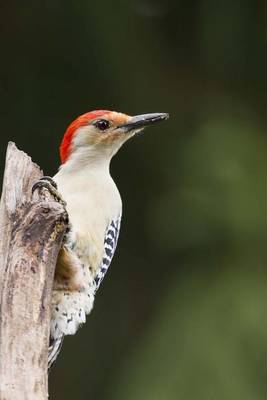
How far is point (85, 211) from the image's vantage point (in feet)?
17.1

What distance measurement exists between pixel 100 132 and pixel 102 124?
0.04 meters

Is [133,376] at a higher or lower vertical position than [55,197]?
Answer: lower

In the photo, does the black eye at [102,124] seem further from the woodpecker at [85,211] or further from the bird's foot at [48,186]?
the bird's foot at [48,186]

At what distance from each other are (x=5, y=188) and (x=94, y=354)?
525cm

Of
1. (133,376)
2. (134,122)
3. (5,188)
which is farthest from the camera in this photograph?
(133,376)

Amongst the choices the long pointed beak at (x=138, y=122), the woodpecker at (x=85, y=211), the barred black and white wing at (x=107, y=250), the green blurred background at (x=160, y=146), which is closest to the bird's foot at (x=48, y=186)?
the woodpecker at (x=85, y=211)

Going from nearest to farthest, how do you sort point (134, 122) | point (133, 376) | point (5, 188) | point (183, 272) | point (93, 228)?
point (5, 188) → point (93, 228) → point (134, 122) → point (133, 376) → point (183, 272)

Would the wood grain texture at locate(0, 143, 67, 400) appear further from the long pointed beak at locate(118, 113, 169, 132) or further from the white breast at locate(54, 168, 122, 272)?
the long pointed beak at locate(118, 113, 169, 132)

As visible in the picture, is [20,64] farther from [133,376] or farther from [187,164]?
[133,376]

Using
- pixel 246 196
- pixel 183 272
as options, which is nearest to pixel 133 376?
pixel 183 272

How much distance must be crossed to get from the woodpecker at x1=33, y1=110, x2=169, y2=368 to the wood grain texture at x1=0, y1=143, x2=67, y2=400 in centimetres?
42

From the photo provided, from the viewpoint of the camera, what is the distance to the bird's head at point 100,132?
5.68m

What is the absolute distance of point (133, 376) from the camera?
8.53 m

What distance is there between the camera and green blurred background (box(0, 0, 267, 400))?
872cm
